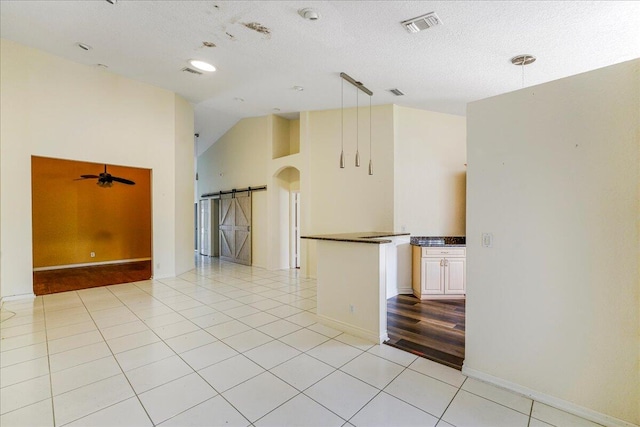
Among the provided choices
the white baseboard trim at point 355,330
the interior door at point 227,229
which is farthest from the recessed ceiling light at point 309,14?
the interior door at point 227,229

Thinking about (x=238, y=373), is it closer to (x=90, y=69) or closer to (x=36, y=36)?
(x=36, y=36)

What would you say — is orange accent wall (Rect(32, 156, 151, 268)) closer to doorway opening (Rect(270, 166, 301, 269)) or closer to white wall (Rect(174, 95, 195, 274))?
white wall (Rect(174, 95, 195, 274))

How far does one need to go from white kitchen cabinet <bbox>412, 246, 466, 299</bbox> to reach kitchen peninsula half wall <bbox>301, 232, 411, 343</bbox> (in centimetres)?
166

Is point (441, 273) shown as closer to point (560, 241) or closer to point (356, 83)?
point (560, 241)

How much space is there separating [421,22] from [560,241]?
252 cm

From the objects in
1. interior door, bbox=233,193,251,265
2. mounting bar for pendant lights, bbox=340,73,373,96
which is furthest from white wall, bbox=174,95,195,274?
mounting bar for pendant lights, bbox=340,73,373,96

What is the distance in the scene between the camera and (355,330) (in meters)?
3.26

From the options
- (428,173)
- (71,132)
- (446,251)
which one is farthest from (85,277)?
(428,173)

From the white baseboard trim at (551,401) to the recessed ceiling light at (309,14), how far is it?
380cm

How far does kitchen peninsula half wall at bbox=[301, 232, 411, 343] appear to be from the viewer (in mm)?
3105

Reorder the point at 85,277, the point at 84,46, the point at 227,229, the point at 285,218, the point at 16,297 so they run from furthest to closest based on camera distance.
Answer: the point at 227,229 < the point at 285,218 < the point at 85,277 < the point at 16,297 < the point at 84,46

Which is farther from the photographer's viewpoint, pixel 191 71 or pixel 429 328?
pixel 191 71

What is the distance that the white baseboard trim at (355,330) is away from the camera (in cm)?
309

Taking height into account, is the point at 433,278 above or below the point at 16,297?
above
